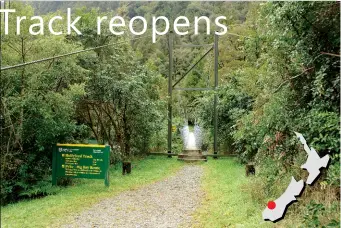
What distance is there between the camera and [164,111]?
1355 cm

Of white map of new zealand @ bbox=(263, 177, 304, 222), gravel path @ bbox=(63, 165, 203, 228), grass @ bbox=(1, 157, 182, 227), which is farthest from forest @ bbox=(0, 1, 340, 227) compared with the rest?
gravel path @ bbox=(63, 165, 203, 228)

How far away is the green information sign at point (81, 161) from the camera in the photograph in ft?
27.6

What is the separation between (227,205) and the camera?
6.51 metres

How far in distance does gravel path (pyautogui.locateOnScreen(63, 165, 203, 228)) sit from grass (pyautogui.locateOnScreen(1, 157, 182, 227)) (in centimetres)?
31

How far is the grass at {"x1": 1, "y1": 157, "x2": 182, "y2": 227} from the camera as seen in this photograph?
6031 millimetres

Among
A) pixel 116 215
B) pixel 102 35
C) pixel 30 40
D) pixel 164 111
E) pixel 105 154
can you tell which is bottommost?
pixel 116 215

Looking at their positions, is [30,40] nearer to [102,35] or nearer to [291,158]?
[102,35]

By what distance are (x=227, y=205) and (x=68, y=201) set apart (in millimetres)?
3089

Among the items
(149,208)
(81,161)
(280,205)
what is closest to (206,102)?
(81,161)

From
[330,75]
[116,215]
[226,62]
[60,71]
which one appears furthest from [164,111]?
[330,75]

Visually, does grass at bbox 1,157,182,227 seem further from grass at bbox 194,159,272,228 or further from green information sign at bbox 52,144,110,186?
grass at bbox 194,159,272,228

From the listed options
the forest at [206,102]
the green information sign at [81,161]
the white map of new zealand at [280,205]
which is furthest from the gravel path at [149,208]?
the white map of new zealand at [280,205]

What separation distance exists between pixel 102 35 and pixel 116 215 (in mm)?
7627

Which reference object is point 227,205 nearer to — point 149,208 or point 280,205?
point 149,208
